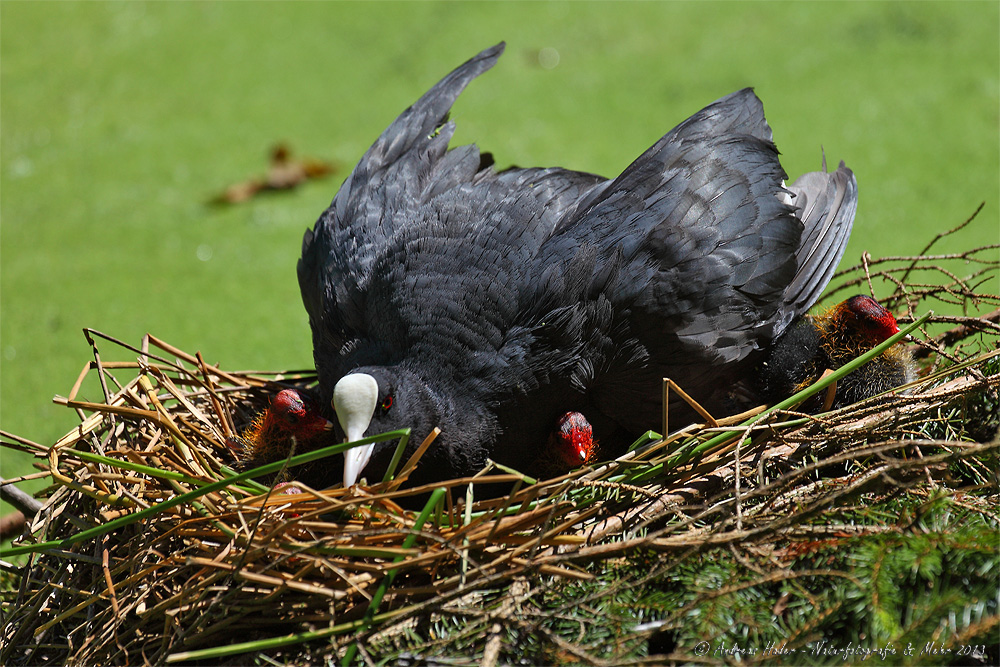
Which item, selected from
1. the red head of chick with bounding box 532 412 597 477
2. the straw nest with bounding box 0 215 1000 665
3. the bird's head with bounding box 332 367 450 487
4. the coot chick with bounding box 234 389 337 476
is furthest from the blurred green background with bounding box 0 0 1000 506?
the red head of chick with bounding box 532 412 597 477

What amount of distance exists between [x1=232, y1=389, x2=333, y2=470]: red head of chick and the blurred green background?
0.87 meters

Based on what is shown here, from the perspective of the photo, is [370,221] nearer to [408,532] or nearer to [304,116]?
[408,532]

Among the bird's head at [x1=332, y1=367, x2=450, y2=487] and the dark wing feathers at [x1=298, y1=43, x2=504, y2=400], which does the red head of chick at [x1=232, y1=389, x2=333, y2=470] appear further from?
the bird's head at [x1=332, y1=367, x2=450, y2=487]

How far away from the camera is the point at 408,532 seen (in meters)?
1.28

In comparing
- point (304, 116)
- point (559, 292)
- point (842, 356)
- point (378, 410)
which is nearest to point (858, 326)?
point (842, 356)

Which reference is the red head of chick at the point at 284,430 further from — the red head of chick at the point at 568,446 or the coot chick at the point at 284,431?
the red head of chick at the point at 568,446

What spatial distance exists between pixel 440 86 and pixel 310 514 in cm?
139

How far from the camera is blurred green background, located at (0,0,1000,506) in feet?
9.29

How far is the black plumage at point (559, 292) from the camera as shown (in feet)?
5.44

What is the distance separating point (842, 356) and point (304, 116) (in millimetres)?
2865

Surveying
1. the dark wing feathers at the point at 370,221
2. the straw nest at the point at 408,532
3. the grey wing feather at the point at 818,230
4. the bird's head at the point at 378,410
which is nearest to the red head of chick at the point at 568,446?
the straw nest at the point at 408,532

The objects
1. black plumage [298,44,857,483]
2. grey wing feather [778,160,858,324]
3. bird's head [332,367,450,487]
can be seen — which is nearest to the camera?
bird's head [332,367,450,487]

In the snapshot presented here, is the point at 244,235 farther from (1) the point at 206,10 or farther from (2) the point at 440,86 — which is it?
(1) the point at 206,10

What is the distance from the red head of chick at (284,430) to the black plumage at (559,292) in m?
0.07
